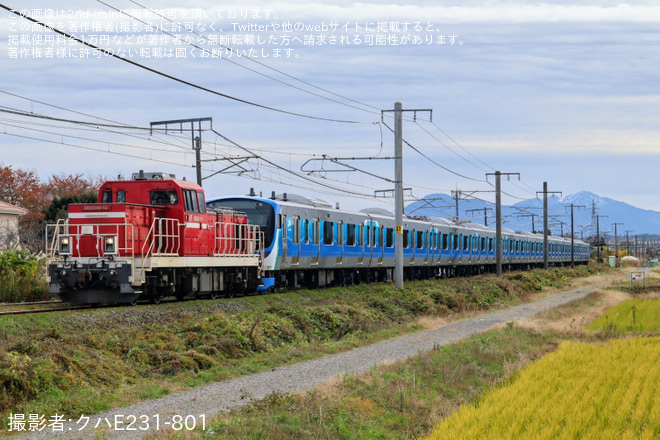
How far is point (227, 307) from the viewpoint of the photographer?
23.9m

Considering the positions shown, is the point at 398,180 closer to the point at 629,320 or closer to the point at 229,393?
the point at 629,320

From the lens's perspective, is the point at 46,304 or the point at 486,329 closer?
the point at 46,304

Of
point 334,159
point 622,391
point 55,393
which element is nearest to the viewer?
point 55,393

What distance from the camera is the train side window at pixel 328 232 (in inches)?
1437

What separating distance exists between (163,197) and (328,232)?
13.2 meters

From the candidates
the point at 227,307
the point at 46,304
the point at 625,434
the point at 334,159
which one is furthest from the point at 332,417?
the point at 334,159

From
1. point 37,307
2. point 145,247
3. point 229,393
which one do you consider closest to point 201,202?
point 145,247

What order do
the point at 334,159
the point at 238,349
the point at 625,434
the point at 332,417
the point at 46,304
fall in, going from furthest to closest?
1. the point at 334,159
2. the point at 46,304
3. the point at 238,349
4. the point at 332,417
5. the point at 625,434

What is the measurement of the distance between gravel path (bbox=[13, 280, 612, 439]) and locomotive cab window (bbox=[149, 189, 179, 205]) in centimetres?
773

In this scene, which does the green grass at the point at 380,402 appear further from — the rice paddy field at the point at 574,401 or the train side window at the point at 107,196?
the train side window at the point at 107,196

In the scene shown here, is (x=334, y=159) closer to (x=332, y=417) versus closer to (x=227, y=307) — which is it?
(x=227, y=307)

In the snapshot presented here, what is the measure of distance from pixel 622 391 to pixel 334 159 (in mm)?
21903

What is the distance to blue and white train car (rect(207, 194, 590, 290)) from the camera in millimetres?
31500

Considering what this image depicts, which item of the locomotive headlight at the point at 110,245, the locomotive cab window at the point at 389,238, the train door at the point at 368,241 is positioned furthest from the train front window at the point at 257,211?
the locomotive cab window at the point at 389,238
